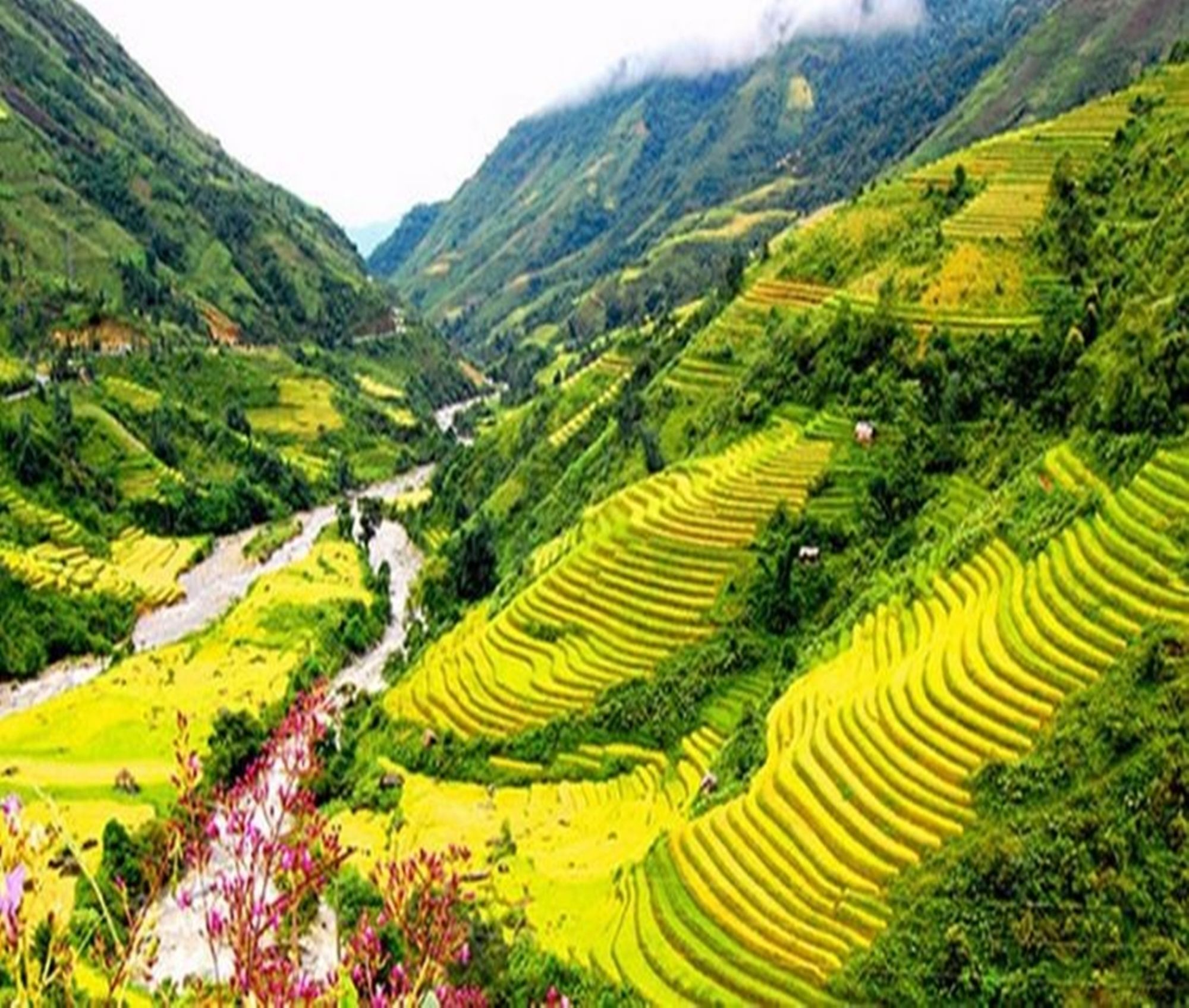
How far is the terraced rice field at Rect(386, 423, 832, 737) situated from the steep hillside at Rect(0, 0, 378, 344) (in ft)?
264

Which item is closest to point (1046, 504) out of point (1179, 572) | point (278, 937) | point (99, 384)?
point (1179, 572)

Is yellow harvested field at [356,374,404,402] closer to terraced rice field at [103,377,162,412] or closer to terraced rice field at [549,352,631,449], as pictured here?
terraced rice field at [103,377,162,412]

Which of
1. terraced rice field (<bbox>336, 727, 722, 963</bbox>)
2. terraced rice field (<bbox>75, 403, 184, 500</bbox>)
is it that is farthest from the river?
terraced rice field (<bbox>336, 727, 722, 963</bbox>)

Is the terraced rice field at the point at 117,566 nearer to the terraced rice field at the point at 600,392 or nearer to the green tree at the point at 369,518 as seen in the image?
the green tree at the point at 369,518

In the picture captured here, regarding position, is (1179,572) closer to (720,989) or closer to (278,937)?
(720,989)

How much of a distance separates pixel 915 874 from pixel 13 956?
800 inches

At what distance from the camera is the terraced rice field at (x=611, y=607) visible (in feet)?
125

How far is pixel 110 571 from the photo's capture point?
220ft

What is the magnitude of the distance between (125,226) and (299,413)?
4910 cm

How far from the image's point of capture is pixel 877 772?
24438 mm

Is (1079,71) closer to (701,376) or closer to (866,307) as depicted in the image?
(701,376)

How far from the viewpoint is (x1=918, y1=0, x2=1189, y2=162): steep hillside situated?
176625 millimetres

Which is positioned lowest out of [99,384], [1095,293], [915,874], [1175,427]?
[1095,293]

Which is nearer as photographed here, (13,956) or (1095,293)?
Result: (13,956)
